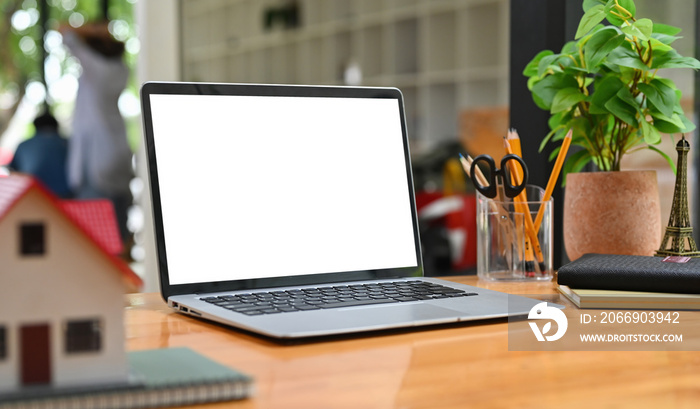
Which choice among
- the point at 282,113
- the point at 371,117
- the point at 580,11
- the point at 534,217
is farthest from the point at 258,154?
the point at 580,11

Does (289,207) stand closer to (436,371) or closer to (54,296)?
(436,371)

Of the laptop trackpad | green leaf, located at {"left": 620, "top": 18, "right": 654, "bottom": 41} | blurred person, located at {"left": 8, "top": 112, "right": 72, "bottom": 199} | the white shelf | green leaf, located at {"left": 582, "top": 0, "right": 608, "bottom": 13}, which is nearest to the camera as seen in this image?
the laptop trackpad

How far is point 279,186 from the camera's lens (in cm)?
92

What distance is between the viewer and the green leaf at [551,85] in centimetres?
112

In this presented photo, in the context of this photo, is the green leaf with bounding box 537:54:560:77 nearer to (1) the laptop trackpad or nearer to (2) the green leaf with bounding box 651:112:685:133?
(2) the green leaf with bounding box 651:112:685:133

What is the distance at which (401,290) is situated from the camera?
853 millimetres

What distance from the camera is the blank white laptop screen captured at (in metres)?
0.86

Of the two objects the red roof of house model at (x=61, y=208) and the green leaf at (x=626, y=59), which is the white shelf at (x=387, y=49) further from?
the red roof of house model at (x=61, y=208)

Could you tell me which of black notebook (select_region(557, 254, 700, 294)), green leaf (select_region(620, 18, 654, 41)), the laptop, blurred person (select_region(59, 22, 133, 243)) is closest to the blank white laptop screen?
the laptop

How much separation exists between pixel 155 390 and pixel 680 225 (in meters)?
0.87

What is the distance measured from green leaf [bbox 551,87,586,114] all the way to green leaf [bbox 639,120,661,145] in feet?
0.33

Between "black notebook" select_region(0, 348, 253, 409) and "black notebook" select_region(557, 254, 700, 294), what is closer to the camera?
"black notebook" select_region(0, 348, 253, 409)

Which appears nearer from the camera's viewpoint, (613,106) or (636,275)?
(636,275)

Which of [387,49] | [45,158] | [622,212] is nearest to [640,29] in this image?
[622,212]
